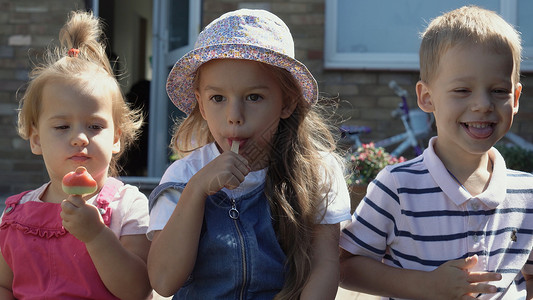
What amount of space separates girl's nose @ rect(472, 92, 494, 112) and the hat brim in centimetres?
50

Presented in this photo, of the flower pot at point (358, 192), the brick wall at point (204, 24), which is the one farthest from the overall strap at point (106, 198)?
the brick wall at point (204, 24)

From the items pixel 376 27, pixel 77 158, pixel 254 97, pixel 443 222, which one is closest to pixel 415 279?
pixel 443 222

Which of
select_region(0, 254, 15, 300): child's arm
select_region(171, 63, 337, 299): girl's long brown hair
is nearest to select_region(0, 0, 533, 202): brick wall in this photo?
select_region(171, 63, 337, 299): girl's long brown hair

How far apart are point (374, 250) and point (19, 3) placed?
4.98 m

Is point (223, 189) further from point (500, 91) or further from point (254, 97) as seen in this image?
point (500, 91)

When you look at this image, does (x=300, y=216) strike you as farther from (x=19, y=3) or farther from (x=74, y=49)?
(x=19, y=3)

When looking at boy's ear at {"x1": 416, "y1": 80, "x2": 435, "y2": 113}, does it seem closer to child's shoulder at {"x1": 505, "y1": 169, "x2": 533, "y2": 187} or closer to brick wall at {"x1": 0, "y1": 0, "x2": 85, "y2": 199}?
child's shoulder at {"x1": 505, "y1": 169, "x2": 533, "y2": 187}

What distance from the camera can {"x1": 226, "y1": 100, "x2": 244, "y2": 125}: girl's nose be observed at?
1.98m

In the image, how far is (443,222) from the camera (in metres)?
2.06

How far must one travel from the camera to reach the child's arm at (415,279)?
1938 millimetres

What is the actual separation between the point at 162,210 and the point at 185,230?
0.16m

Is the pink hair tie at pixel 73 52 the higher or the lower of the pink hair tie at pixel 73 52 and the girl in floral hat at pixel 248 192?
the higher

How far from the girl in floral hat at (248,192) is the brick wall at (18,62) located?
168 inches

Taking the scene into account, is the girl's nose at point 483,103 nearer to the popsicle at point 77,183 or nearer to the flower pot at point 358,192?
the popsicle at point 77,183
